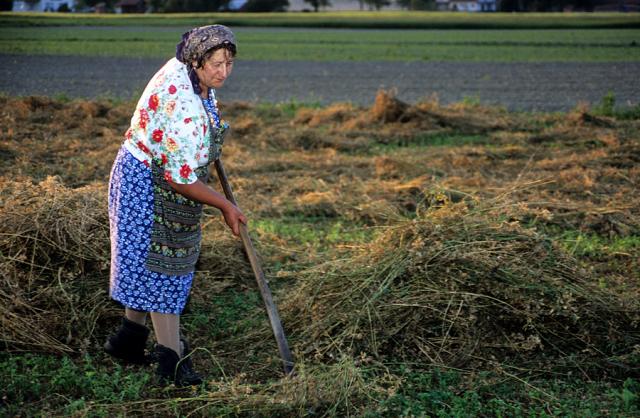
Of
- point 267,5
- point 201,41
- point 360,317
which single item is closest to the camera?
point 201,41

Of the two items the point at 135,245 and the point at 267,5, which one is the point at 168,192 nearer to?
the point at 135,245

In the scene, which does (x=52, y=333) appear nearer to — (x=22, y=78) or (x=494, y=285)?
(x=494, y=285)

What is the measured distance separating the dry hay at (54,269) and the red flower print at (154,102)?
54.0 inches

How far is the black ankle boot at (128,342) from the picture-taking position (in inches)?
146

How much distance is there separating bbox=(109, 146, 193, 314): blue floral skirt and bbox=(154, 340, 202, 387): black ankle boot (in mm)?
200

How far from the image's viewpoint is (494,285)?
13.3 feet

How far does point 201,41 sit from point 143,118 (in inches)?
15.5

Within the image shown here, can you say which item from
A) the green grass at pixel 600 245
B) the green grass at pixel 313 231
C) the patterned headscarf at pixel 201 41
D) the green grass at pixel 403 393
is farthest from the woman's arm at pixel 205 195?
the green grass at pixel 600 245

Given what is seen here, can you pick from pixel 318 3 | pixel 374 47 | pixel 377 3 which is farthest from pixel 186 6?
pixel 374 47

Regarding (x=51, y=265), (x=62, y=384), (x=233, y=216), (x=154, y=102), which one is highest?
(x=154, y=102)

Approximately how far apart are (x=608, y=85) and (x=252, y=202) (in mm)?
14383

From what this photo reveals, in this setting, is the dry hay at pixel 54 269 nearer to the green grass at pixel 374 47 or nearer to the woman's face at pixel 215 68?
the woman's face at pixel 215 68

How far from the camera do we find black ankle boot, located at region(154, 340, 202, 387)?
3.58 metres

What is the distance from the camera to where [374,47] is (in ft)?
119
